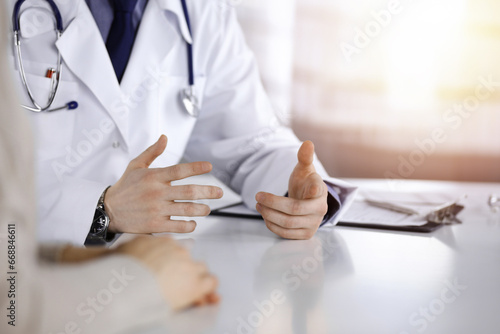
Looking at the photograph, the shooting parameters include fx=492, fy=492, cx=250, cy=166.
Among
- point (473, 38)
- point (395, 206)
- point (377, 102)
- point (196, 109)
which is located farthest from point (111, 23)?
point (473, 38)

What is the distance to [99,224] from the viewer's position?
35.7 inches

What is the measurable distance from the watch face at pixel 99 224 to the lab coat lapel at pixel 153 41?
0.36m

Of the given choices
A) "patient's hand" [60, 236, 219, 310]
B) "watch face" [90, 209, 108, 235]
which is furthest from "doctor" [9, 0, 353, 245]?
"patient's hand" [60, 236, 219, 310]

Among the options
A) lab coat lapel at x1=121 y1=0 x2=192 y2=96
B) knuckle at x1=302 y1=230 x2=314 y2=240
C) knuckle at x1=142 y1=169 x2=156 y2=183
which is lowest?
knuckle at x1=302 y1=230 x2=314 y2=240

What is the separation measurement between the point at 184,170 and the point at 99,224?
0.19 meters

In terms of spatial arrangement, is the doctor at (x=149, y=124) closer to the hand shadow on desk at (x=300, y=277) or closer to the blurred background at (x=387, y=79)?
the hand shadow on desk at (x=300, y=277)

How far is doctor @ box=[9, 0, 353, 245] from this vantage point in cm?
92

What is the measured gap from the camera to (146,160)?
3.17 feet

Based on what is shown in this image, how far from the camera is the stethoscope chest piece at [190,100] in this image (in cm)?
125

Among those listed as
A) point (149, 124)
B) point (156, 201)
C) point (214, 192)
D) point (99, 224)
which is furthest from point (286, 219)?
point (149, 124)

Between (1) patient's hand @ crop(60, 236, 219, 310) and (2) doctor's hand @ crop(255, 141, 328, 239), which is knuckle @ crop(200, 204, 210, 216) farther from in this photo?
(1) patient's hand @ crop(60, 236, 219, 310)

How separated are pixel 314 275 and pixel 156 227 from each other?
0.33 m

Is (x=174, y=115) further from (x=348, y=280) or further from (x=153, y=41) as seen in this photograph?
(x=348, y=280)

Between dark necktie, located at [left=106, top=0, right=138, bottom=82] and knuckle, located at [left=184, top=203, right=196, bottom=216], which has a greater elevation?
dark necktie, located at [left=106, top=0, right=138, bottom=82]
